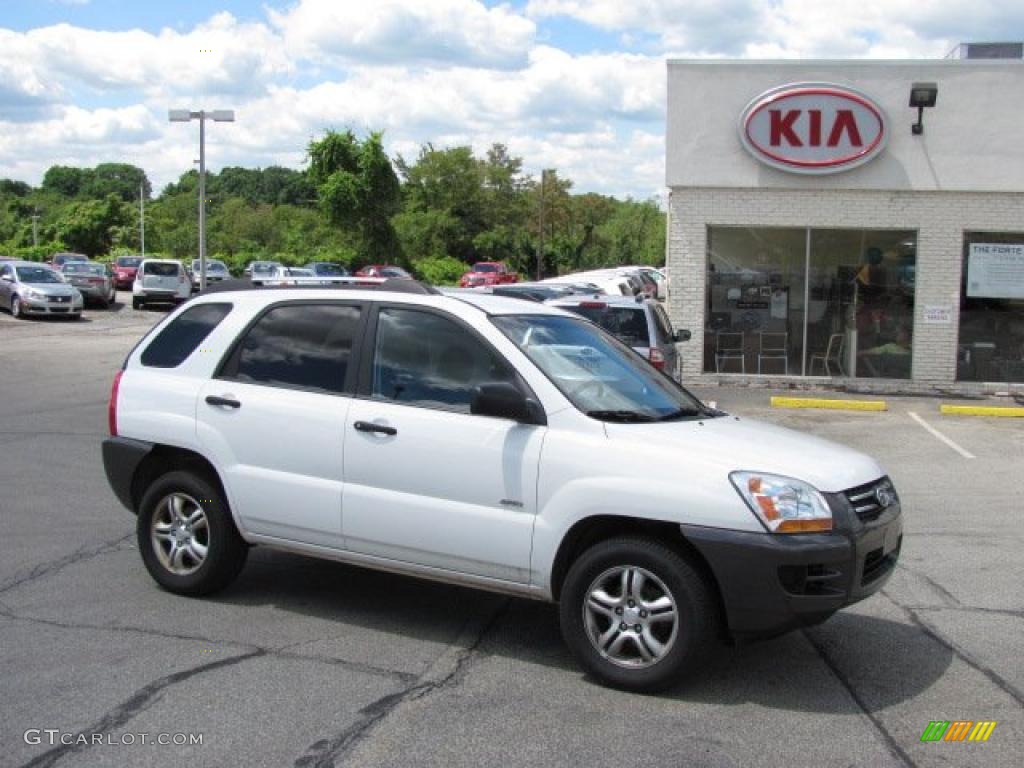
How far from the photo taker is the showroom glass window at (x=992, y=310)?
18.4 m

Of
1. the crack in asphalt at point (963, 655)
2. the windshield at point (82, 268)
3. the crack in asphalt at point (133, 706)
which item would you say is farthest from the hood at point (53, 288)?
the crack in asphalt at point (963, 655)

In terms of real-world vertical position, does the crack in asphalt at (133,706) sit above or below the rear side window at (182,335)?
below

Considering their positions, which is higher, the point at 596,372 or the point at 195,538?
the point at 596,372

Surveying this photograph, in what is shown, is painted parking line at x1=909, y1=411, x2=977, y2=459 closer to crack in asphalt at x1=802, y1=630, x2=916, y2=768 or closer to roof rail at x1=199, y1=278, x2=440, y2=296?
crack in asphalt at x1=802, y1=630, x2=916, y2=768

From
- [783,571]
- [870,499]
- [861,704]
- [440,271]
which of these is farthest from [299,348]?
[440,271]

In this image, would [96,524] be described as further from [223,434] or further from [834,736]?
[834,736]

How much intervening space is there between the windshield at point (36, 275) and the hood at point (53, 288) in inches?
16.0

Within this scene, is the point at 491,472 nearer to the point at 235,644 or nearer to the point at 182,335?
the point at 235,644

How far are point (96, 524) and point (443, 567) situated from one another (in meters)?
3.88

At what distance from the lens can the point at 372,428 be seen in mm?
5527

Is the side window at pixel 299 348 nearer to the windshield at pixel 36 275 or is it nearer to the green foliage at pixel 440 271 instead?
the windshield at pixel 36 275

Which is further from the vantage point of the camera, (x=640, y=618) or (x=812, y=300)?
(x=812, y=300)

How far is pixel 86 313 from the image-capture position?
117 ft

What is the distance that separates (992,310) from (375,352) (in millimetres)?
15700
